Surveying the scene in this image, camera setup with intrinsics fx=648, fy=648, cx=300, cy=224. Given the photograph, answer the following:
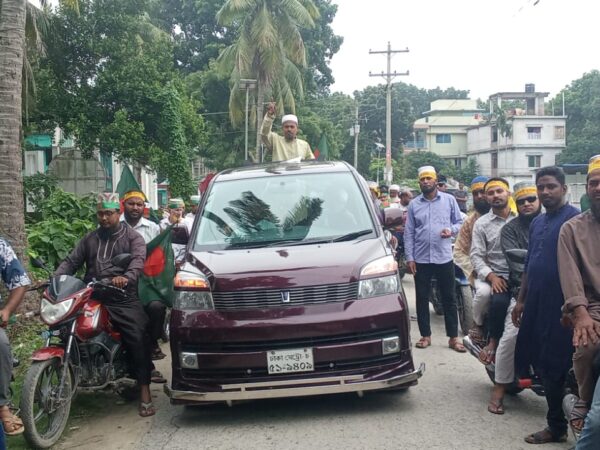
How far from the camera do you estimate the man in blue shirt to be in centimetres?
722

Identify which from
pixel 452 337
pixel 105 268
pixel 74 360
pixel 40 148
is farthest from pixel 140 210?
pixel 40 148

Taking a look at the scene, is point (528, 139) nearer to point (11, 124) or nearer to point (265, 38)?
point (265, 38)

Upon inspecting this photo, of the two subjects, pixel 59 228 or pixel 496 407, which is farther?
pixel 59 228

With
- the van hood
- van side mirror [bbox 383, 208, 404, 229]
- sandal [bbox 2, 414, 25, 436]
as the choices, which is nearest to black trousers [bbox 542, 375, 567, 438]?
the van hood

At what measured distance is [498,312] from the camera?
207 inches

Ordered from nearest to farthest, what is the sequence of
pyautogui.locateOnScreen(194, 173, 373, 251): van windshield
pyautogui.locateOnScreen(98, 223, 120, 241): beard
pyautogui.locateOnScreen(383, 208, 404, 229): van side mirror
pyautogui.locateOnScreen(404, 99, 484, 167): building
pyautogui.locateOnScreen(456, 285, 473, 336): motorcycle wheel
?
1. pyautogui.locateOnScreen(194, 173, 373, 251): van windshield
2. pyautogui.locateOnScreen(98, 223, 120, 241): beard
3. pyautogui.locateOnScreen(383, 208, 404, 229): van side mirror
4. pyautogui.locateOnScreen(456, 285, 473, 336): motorcycle wheel
5. pyautogui.locateOnScreen(404, 99, 484, 167): building

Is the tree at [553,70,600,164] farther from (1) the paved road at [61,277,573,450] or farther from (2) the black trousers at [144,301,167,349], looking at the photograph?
(2) the black trousers at [144,301,167,349]

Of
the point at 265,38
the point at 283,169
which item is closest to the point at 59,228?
the point at 283,169

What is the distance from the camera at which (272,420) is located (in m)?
4.95

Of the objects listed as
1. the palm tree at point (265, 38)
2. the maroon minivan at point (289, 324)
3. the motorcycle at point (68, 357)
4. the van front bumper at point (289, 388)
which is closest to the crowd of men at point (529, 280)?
the maroon minivan at point (289, 324)

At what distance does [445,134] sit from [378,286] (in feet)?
231

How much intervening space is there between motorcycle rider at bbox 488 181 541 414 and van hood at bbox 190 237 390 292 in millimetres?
1015

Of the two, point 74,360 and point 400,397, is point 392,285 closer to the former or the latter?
point 400,397

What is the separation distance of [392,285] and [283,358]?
3.33 feet
